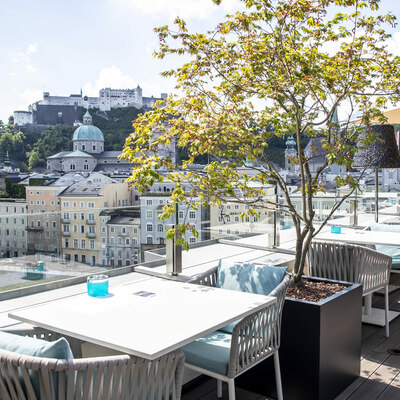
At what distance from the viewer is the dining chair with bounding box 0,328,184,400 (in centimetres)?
136

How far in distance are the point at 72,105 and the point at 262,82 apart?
355ft

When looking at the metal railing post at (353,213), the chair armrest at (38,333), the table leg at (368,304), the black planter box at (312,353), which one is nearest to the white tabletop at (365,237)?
the table leg at (368,304)

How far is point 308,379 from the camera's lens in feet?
8.39

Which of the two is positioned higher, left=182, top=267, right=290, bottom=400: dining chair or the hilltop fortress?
the hilltop fortress

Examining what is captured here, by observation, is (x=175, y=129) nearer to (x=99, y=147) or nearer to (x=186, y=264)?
(x=186, y=264)

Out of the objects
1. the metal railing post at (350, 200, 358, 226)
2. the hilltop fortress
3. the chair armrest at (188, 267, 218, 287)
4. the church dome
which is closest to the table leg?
the chair armrest at (188, 267, 218, 287)

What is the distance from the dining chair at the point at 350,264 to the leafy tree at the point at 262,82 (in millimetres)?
732

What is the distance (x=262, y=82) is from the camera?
291cm

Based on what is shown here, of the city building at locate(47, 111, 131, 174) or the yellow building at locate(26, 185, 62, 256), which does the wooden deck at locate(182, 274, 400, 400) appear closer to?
the yellow building at locate(26, 185, 62, 256)

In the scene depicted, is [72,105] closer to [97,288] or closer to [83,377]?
[97,288]

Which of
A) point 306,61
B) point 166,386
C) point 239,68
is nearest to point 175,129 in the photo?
point 239,68

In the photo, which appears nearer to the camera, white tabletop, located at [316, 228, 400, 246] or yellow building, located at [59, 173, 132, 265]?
yellow building, located at [59, 173, 132, 265]

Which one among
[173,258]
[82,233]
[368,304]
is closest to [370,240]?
[368,304]

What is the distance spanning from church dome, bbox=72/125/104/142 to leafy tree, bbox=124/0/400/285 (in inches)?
3818
